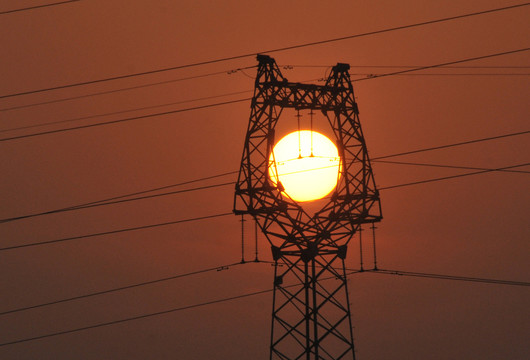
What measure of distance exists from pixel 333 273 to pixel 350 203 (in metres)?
1.82

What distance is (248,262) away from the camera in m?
21.9

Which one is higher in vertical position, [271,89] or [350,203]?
[271,89]

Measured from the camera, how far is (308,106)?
2147 centimetres

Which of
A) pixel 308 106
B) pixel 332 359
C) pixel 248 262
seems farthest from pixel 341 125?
pixel 332 359

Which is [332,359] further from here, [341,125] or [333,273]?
[341,125]

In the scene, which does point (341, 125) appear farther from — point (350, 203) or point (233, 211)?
point (233, 211)

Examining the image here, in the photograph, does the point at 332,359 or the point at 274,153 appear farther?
the point at 332,359

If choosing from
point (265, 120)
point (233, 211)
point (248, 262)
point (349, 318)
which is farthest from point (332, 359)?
point (265, 120)

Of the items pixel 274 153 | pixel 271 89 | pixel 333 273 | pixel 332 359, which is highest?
pixel 271 89

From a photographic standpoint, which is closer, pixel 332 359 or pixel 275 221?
pixel 275 221

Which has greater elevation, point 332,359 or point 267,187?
point 267,187

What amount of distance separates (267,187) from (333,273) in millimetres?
2980

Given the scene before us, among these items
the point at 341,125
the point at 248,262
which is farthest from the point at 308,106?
the point at 248,262

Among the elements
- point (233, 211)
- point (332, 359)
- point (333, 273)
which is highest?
point (233, 211)
